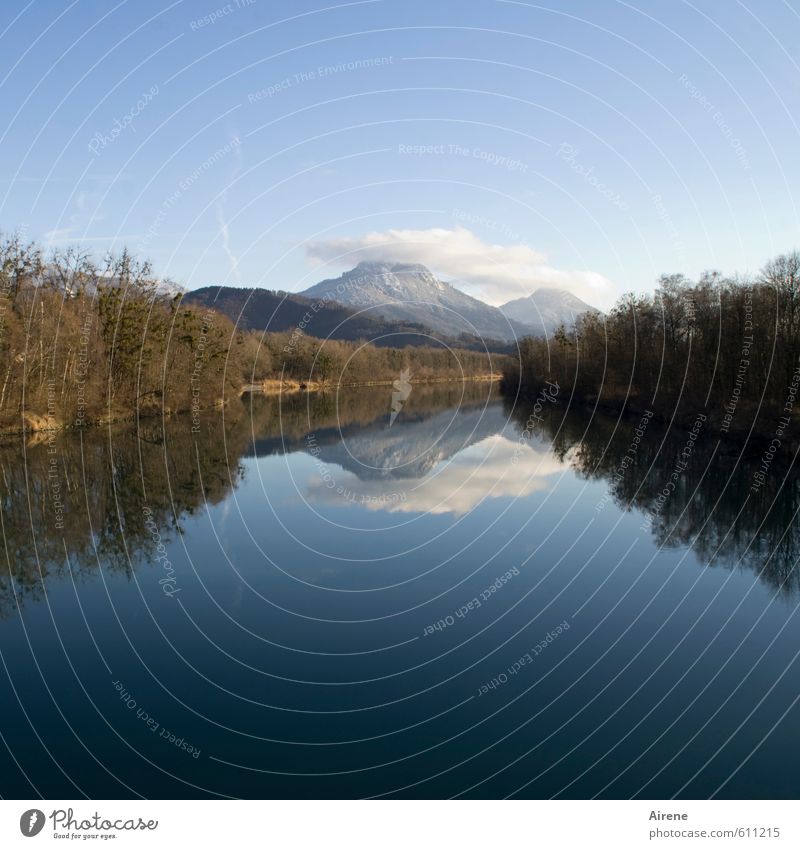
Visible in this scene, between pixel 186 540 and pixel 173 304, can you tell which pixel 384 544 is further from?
pixel 173 304

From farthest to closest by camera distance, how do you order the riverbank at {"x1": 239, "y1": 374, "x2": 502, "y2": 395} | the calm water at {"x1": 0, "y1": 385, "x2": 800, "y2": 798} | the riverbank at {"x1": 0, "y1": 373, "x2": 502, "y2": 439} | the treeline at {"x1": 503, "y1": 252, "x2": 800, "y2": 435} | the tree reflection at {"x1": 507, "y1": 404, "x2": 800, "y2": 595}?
the riverbank at {"x1": 239, "y1": 374, "x2": 502, "y2": 395} < the riverbank at {"x1": 0, "y1": 373, "x2": 502, "y2": 439} < the treeline at {"x1": 503, "y1": 252, "x2": 800, "y2": 435} < the tree reflection at {"x1": 507, "y1": 404, "x2": 800, "y2": 595} < the calm water at {"x1": 0, "y1": 385, "x2": 800, "y2": 798}

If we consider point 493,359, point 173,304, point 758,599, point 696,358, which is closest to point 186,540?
point 758,599

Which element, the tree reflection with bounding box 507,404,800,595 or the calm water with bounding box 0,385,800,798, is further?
the tree reflection with bounding box 507,404,800,595

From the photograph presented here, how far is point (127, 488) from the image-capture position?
29062mm

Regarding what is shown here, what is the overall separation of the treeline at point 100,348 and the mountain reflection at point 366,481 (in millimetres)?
2497

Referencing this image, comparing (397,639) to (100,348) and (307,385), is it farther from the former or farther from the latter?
(307,385)

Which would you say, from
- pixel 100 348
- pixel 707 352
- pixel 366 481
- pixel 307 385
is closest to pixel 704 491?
pixel 366 481

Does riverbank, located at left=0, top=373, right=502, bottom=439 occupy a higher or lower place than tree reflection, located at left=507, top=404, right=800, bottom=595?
higher

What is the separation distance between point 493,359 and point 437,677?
179m

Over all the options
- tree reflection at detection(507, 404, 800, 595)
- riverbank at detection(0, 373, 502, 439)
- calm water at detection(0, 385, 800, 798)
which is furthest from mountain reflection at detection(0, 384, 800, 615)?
riverbank at detection(0, 373, 502, 439)

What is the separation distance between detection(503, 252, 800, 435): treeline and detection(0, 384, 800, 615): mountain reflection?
244 centimetres

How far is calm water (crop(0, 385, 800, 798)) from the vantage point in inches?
368

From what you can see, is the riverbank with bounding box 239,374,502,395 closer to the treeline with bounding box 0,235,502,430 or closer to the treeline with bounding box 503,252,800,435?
the treeline with bounding box 0,235,502,430

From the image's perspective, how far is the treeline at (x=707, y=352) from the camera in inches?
1484
